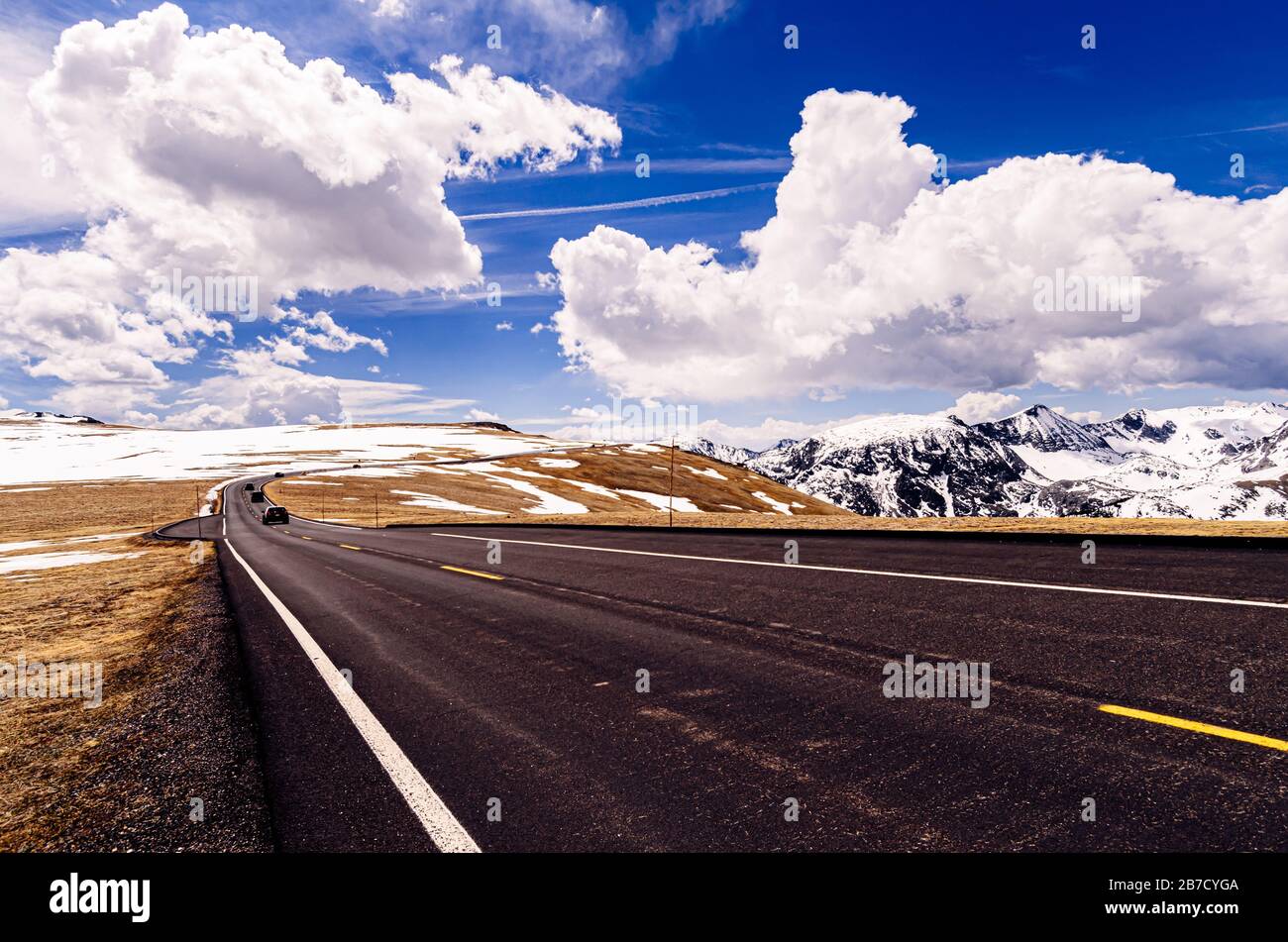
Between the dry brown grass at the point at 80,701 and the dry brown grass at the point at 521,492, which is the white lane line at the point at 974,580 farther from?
the dry brown grass at the point at 521,492

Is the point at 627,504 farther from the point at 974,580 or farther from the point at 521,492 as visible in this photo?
the point at 974,580

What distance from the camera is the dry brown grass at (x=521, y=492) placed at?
5575 cm

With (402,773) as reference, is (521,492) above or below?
above

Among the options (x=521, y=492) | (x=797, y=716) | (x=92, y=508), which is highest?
(x=521, y=492)

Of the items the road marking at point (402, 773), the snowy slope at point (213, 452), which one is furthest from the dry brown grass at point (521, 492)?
the snowy slope at point (213, 452)

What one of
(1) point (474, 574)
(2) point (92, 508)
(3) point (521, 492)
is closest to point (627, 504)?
(3) point (521, 492)

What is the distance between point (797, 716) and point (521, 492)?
7138cm

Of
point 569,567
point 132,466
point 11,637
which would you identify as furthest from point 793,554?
point 132,466

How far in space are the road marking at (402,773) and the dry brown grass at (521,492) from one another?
19163 mm

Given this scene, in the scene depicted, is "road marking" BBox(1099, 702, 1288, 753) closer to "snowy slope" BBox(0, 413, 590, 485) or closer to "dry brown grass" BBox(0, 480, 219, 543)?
"dry brown grass" BBox(0, 480, 219, 543)

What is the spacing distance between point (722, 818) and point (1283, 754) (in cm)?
334

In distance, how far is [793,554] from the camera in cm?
1317

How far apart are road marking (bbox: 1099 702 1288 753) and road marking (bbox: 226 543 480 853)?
4411 millimetres

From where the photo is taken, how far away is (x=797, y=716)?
475 centimetres
